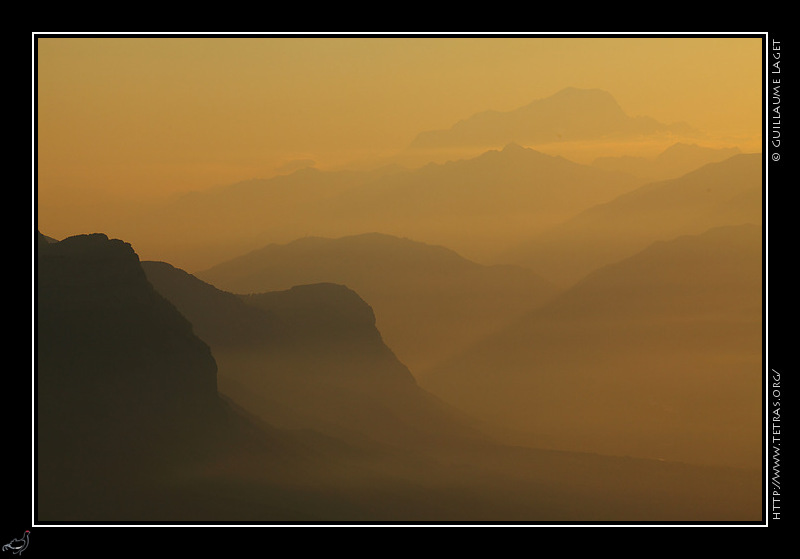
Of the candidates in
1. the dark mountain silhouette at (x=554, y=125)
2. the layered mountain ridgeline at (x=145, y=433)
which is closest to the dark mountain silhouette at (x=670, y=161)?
the dark mountain silhouette at (x=554, y=125)

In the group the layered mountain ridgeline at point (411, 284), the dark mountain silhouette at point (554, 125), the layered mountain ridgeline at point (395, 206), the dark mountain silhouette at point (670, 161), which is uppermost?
the dark mountain silhouette at point (554, 125)

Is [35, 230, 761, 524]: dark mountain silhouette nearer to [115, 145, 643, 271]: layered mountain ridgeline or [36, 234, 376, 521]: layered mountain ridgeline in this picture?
[36, 234, 376, 521]: layered mountain ridgeline

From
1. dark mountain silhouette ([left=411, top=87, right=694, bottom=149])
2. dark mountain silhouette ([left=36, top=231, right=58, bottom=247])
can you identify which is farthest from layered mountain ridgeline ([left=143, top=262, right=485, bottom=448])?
dark mountain silhouette ([left=411, top=87, right=694, bottom=149])

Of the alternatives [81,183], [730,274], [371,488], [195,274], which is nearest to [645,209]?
[730,274]

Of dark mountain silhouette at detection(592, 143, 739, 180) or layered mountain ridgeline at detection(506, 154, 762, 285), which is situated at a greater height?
dark mountain silhouette at detection(592, 143, 739, 180)

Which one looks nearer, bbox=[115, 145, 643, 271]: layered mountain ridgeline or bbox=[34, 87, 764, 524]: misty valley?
bbox=[34, 87, 764, 524]: misty valley

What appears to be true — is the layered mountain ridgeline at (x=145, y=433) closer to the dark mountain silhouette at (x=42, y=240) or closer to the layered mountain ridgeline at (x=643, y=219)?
the dark mountain silhouette at (x=42, y=240)

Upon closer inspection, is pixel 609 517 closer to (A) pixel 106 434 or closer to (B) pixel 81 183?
(A) pixel 106 434
